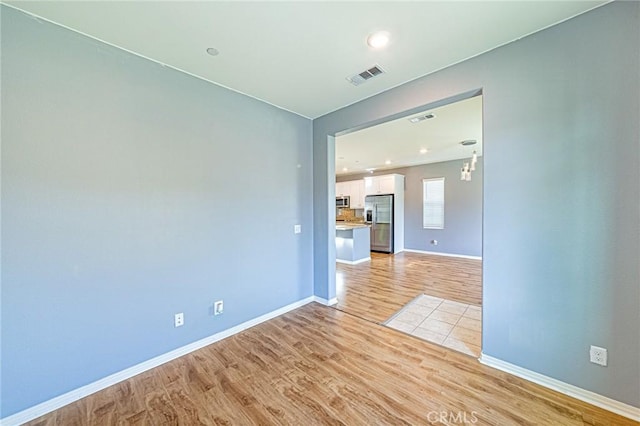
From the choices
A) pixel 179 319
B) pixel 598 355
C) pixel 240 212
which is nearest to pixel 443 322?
pixel 598 355

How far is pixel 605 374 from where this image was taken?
160 cm

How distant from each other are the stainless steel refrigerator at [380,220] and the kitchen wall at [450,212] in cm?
78

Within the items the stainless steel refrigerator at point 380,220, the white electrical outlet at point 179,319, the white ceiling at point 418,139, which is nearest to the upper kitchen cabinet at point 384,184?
the stainless steel refrigerator at point 380,220

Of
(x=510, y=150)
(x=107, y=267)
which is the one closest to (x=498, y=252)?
(x=510, y=150)

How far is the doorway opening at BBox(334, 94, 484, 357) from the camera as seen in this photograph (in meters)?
3.04

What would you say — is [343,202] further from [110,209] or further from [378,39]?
[110,209]

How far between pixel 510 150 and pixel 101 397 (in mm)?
3743

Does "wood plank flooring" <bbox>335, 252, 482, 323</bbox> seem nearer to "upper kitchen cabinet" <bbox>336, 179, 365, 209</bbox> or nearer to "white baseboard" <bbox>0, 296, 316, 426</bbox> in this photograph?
"white baseboard" <bbox>0, 296, 316, 426</bbox>

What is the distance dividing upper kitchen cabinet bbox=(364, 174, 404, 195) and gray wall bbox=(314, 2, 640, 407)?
5.02 m

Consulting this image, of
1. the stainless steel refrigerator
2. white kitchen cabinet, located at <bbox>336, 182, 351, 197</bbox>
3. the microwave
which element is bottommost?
the stainless steel refrigerator

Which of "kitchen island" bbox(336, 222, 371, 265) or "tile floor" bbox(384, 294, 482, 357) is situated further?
"kitchen island" bbox(336, 222, 371, 265)

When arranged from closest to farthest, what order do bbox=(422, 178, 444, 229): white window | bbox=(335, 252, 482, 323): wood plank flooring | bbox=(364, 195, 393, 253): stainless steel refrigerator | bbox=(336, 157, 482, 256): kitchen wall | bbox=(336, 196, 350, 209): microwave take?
bbox=(335, 252, 482, 323): wood plank flooring → bbox=(336, 157, 482, 256): kitchen wall → bbox=(422, 178, 444, 229): white window → bbox=(364, 195, 393, 253): stainless steel refrigerator → bbox=(336, 196, 350, 209): microwave

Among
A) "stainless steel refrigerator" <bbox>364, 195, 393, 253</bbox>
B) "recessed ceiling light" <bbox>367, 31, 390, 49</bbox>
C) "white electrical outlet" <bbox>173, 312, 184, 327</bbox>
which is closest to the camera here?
"recessed ceiling light" <bbox>367, 31, 390, 49</bbox>

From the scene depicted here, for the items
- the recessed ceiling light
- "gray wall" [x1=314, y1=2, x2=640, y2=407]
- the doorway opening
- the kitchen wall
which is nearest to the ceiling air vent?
the recessed ceiling light
